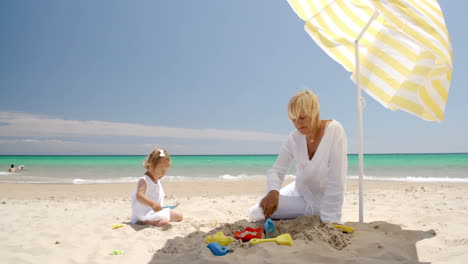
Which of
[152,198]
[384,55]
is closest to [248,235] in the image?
[152,198]

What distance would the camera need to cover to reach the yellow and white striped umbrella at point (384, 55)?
3.32m

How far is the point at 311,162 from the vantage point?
3088mm

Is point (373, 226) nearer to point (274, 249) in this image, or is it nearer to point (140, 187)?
point (274, 249)

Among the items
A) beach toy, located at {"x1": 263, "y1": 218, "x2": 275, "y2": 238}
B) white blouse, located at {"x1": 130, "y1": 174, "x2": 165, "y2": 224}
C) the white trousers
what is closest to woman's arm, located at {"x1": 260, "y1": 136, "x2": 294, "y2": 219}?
the white trousers

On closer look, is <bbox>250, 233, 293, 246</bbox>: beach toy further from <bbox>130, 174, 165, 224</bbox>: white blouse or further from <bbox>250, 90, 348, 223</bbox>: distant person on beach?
<bbox>130, 174, 165, 224</bbox>: white blouse

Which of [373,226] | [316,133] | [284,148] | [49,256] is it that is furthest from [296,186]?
[49,256]

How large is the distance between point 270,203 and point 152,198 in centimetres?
165

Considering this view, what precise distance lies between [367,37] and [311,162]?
179 cm

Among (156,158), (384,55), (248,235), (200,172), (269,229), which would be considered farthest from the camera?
(200,172)

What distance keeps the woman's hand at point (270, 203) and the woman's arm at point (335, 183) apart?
45 centimetres

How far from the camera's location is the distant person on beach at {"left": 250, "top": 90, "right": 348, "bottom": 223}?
9.65 ft

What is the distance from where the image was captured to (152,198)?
4062mm

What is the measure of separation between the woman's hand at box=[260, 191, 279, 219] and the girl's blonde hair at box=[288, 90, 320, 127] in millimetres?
797

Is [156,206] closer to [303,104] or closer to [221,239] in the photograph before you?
[221,239]
